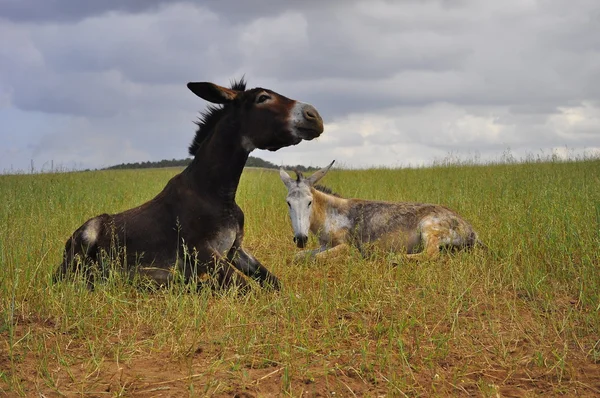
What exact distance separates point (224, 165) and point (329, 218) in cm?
339

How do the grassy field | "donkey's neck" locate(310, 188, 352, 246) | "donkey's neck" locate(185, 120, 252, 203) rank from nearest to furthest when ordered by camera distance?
the grassy field, "donkey's neck" locate(185, 120, 252, 203), "donkey's neck" locate(310, 188, 352, 246)

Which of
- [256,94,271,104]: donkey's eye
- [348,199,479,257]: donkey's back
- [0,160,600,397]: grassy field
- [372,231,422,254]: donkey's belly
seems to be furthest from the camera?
[372,231,422,254]: donkey's belly

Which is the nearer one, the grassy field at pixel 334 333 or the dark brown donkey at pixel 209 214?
the grassy field at pixel 334 333

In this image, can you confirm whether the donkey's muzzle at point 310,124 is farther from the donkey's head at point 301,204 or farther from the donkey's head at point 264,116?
the donkey's head at point 301,204

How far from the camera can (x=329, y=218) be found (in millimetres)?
9953

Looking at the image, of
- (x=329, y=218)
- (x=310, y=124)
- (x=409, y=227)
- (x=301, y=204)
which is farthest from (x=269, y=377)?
(x=329, y=218)

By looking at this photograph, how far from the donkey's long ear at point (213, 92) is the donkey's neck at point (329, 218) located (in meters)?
3.27

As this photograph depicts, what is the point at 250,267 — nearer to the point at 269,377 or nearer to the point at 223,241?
the point at 223,241

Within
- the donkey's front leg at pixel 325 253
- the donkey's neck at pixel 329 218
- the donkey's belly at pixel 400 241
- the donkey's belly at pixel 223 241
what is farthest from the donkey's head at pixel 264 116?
the donkey's belly at pixel 400 241

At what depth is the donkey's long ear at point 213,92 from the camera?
22.0 ft

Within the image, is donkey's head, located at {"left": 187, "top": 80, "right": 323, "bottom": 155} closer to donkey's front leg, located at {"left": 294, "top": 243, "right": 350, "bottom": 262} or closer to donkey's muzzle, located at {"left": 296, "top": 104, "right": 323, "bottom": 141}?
donkey's muzzle, located at {"left": 296, "top": 104, "right": 323, "bottom": 141}

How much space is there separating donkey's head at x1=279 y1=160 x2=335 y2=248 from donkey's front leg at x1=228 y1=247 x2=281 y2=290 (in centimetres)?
179

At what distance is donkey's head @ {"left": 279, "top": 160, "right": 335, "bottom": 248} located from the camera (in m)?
8.88

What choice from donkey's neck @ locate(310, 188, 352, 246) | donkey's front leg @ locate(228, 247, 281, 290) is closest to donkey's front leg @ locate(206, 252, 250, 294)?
donkey's front leg @ locate(228, 247, 281, 290)
